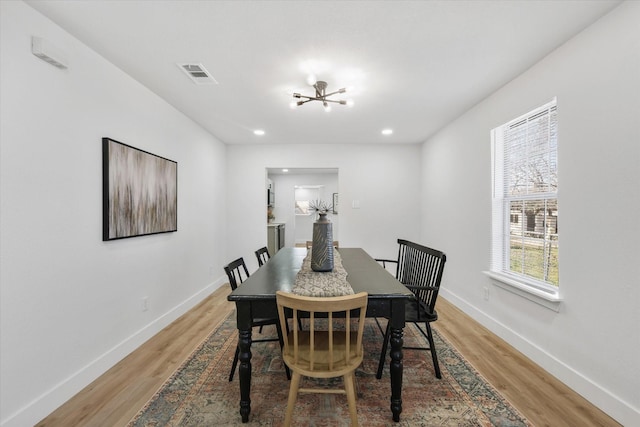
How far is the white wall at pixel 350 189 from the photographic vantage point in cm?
494

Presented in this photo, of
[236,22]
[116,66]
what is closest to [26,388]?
[116,66]

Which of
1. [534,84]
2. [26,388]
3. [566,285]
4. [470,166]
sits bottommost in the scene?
[26,388]

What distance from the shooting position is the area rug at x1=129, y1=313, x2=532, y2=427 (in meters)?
1.66

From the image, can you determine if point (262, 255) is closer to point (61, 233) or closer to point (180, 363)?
point (180, 363)

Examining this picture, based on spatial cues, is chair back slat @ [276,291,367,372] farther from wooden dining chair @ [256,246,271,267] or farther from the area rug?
wooden dining chair @ [256,246,271,267]

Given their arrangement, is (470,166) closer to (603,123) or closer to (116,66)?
(603,123)

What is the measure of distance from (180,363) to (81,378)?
0.62 m

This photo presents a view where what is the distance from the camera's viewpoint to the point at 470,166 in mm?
3312

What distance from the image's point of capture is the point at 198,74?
8.00 feet

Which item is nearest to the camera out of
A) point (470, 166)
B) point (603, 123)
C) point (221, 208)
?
point (603, 123)

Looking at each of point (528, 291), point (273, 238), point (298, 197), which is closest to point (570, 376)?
point (528, 291)

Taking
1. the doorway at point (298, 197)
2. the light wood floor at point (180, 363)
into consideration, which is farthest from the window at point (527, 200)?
the doorway at point (298, 197)

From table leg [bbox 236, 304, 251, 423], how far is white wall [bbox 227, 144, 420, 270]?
337cm

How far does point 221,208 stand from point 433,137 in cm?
363
